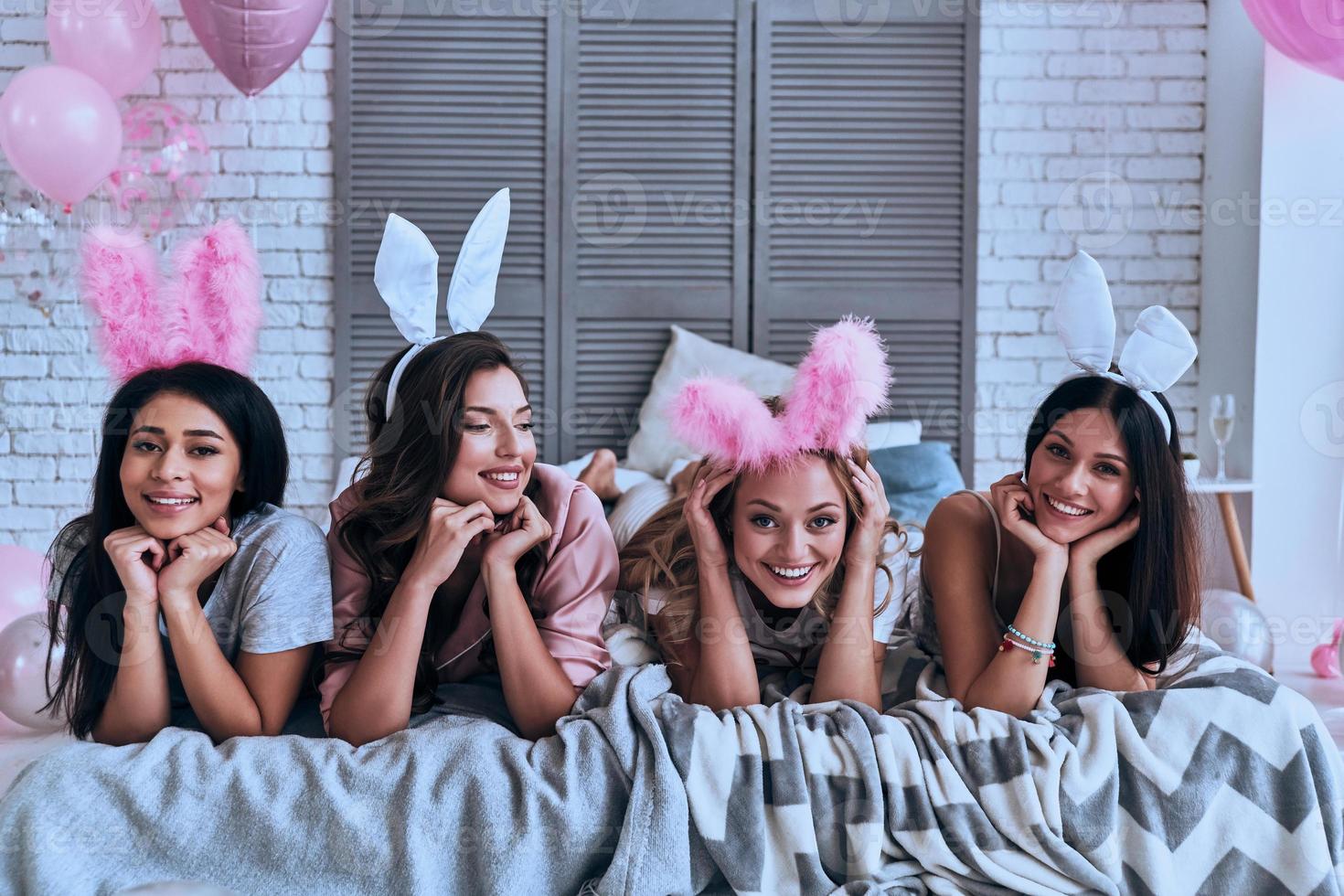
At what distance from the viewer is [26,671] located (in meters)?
2.04

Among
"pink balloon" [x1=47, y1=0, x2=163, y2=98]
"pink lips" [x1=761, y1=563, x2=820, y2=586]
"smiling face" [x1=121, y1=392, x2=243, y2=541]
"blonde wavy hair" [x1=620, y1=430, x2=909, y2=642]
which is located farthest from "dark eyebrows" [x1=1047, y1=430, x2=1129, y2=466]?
"pink balloon" [x1=47, y1=0, x2=163, y2=98]

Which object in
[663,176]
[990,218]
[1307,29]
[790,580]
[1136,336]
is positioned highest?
[1307,29]

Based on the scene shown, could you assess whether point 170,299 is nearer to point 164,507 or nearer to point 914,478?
point 164,507

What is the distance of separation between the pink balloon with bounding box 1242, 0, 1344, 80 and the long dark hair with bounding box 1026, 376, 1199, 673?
1.74m

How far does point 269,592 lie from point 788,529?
2.27 feet

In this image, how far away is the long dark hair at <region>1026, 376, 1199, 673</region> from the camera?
1532 mm

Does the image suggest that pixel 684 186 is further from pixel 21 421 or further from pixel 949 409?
pixel 21 421

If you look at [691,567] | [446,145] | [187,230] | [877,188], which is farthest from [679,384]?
[691,567]

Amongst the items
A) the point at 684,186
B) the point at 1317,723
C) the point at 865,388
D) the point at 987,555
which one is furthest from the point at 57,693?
the point at 684,186

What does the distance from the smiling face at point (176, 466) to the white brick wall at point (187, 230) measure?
2.08 metres

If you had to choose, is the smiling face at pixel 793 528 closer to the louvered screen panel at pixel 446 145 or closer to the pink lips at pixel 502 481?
the pink lips at pixel 502 481

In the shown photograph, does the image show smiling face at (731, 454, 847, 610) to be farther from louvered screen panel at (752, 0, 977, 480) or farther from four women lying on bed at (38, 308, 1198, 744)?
louvered screen panel at (752, 0, 977, 480)

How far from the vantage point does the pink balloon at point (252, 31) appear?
304 centimetres

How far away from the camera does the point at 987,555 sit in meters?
1.63
